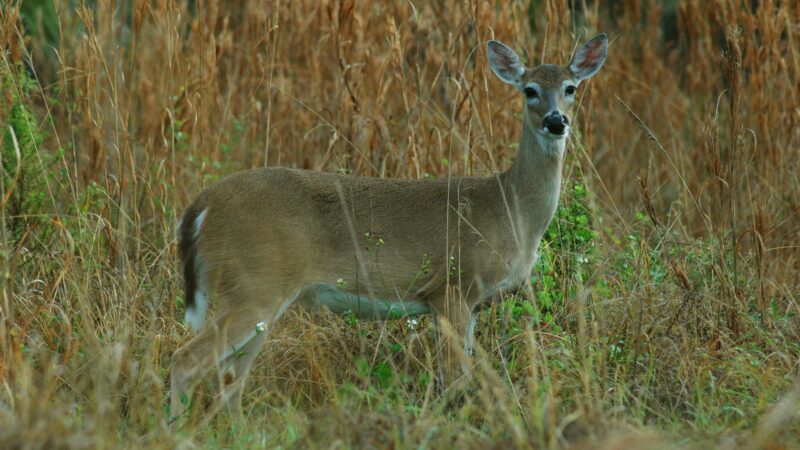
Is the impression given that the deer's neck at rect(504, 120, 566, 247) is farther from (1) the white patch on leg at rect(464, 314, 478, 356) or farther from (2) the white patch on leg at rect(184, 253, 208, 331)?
(2) the white patch on leg at rect(184, 253, 208, 331)

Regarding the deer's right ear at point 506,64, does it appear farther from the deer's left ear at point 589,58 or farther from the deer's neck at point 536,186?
the deer's neck at point 536,186

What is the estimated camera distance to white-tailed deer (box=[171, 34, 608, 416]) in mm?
4402

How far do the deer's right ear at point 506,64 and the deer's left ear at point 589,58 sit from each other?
25 centimetres

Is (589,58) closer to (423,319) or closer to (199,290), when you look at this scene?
(423,319)

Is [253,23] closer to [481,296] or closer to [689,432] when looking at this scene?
[481,296]

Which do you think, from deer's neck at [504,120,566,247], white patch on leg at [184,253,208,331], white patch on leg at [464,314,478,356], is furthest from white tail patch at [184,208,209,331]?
deer's neck at [504,120,566,247]

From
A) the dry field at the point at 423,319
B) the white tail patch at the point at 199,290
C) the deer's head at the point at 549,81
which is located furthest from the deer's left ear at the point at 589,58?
the white tail patch at the point at 199,290

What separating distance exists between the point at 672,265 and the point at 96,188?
9.00 feet

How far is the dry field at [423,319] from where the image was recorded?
141 inches

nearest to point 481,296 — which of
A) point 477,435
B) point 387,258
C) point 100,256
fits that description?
point 387,258

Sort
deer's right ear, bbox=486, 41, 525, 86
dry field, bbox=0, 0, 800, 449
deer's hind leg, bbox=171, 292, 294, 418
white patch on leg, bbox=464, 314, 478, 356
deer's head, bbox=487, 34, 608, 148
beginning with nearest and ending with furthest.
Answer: dry field, bbox=0, 0, 800, 449 < deer's hind leg, bbox=171, 292, 294, 418 < white patch on leg, bbox=464, 314, 478, 356 < deer's head, bbox=487, 34, 608, 148 < deer's right ear, bbox=486, 41, 525, 86

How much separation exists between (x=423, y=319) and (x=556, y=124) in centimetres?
117

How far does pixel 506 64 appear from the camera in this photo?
517 centimetres

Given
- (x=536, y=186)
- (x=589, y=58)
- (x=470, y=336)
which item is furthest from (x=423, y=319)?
(x=589, y=58)
